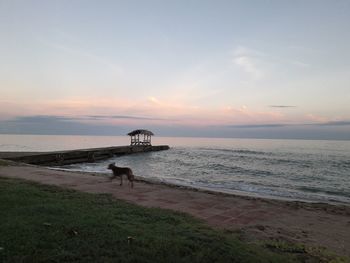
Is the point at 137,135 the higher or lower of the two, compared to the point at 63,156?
higher

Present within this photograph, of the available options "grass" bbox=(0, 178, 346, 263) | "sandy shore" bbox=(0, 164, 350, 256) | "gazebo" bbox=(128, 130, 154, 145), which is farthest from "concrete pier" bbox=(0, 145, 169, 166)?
"grass" bbox=(0, 178, 346, 263)

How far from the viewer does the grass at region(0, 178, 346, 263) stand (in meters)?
4.29

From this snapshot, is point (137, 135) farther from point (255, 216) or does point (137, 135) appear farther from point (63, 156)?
point (255, 216)

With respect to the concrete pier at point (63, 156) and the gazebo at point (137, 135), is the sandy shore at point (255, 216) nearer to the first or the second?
the concrete pier at point (63, 156)

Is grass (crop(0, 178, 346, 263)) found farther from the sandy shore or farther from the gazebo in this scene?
the gazebo

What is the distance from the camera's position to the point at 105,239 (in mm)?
4902

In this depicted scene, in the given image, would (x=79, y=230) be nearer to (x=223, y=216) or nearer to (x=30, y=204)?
(x=30, y=204)

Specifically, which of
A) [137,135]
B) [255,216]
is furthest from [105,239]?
[137,135]

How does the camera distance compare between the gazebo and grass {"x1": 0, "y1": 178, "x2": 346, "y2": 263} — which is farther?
the gazebo

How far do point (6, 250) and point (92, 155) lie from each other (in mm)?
36679

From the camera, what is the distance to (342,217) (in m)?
11.0

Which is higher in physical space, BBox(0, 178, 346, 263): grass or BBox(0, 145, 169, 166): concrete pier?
BBox(0, 178, 346, 263): grass

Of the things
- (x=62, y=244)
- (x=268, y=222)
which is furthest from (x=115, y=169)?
(x=62, y=244)

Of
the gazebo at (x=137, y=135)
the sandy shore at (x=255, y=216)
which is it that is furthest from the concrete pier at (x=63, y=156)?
the sandy shore at (x=255, y=216)
